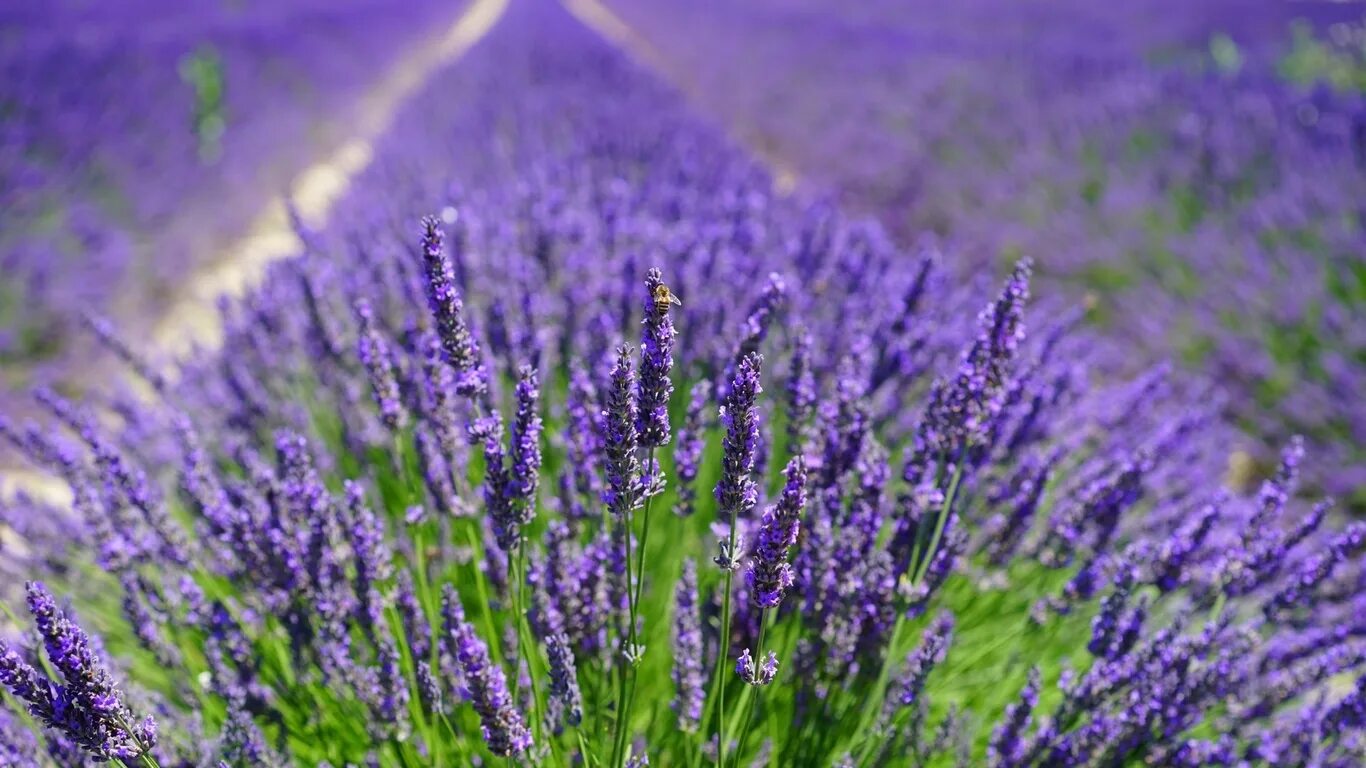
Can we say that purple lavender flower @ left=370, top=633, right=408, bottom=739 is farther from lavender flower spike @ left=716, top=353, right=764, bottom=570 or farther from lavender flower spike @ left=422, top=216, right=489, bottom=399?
lavender flower spike @ left=716, top=353, right=764, bottom=570

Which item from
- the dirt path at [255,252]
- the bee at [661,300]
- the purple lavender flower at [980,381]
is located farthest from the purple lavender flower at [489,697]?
the dirt path at [255,252]

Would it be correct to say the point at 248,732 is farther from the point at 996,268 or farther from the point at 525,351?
the point at 996,268

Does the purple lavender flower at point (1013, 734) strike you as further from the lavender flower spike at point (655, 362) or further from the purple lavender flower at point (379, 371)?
the purple lavender flower at point (379, 371)

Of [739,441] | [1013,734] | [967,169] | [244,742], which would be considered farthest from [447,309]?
[967,169]

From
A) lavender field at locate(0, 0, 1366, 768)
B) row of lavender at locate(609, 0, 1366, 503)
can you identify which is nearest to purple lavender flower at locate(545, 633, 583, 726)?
lavender field at locate(0, 0, 1366, 768)

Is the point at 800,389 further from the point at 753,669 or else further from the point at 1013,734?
the point at 1013,734

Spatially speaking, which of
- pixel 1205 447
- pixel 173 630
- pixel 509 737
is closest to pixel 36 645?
pixel 173 630
